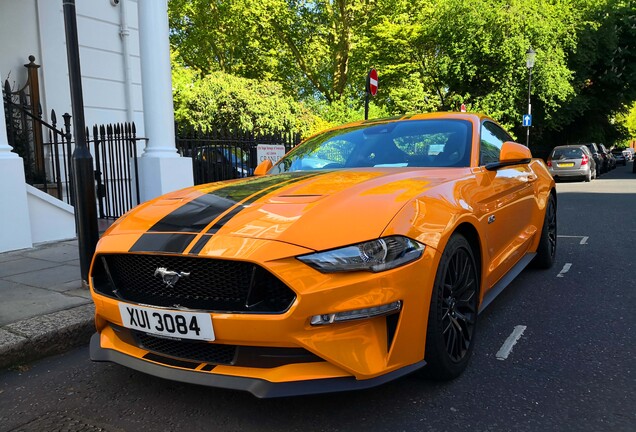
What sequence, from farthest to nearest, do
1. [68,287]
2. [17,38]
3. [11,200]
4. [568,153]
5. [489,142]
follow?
[568,153]
[17,38]
[11,200]
[68,287]
[489,142]

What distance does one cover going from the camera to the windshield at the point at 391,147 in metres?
3.52

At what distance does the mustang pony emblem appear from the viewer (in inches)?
90.7

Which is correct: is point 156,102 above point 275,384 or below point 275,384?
above

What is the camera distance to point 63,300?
4.04m

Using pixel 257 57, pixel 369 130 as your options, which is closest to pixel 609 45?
pixel 257 57

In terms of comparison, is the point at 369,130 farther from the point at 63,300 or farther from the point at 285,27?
the point at 285,27

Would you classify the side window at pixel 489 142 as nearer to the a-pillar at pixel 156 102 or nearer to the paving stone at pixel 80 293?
the paving stone at pixel 80 293

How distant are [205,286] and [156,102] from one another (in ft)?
18.1

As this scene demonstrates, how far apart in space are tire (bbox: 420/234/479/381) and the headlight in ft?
0.97

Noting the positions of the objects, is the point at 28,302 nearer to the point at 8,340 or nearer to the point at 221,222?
the point at 8,340

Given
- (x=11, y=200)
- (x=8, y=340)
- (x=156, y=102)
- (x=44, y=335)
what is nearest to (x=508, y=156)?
(x=44, y=335)

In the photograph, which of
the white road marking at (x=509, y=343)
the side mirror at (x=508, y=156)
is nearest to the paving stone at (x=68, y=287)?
the white road marking at (x=509, y=343)

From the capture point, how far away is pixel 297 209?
2414mm

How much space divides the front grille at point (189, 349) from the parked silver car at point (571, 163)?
20.4 m
